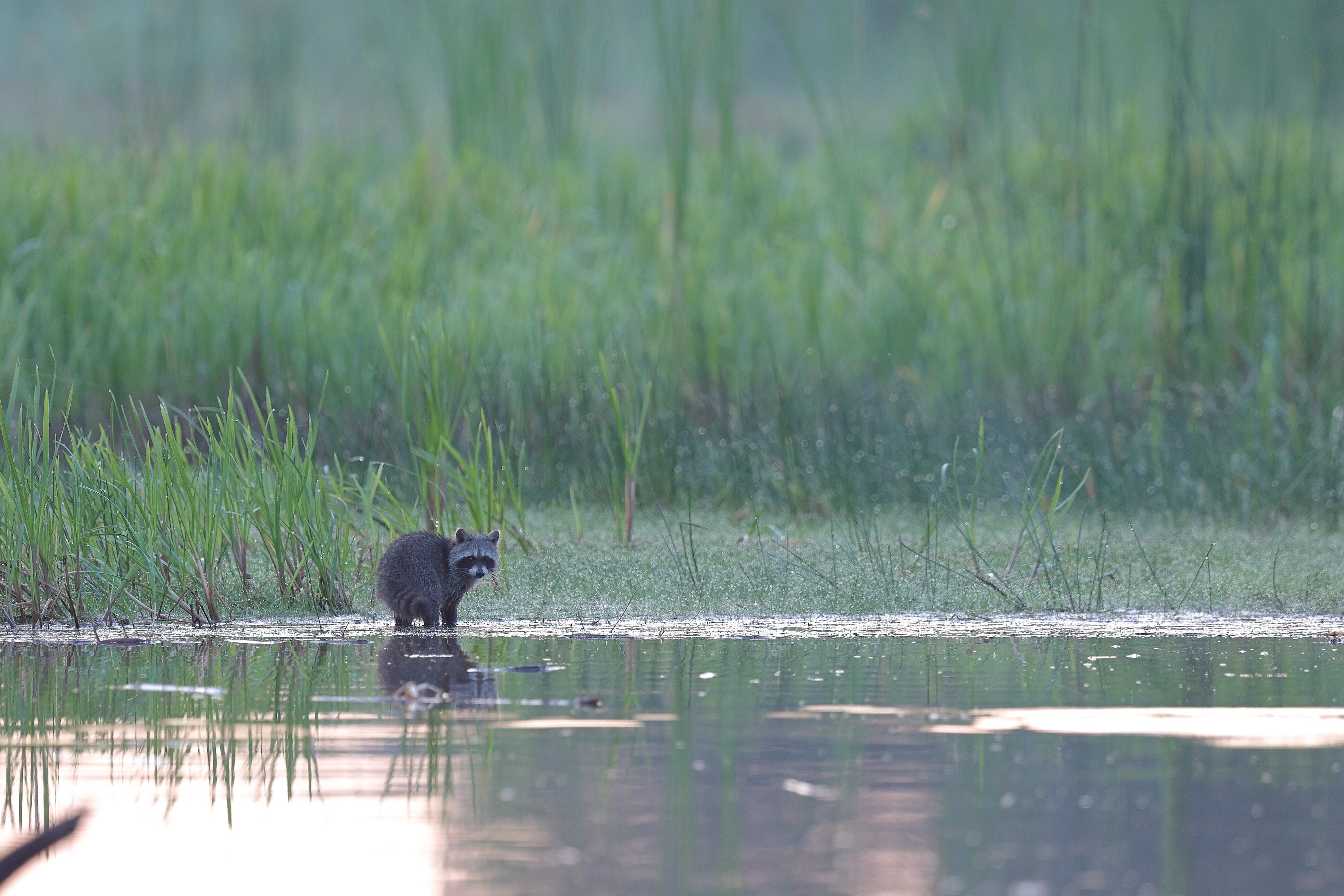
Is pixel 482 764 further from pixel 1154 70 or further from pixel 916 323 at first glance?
pixel 1154 70

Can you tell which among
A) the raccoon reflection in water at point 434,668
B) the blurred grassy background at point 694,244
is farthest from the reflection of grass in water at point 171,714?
the blurred grassy background at point 694,244

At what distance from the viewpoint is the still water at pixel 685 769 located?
3422 millimetres

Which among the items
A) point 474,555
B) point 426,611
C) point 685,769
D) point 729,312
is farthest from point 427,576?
point 729,312

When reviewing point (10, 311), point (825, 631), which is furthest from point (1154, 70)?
point (825, 631)

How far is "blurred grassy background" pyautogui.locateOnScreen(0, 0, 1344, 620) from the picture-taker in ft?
34.0

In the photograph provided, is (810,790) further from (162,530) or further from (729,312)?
(729,312)

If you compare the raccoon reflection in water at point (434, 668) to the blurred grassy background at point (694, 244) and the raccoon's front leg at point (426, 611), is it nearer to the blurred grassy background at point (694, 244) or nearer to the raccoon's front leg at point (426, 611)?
the raccoon's front leg at point (426, 611)

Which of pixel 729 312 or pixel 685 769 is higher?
pixel 729 312

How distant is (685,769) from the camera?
419cm

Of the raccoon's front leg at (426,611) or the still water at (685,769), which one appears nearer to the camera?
the still water at (685,769)

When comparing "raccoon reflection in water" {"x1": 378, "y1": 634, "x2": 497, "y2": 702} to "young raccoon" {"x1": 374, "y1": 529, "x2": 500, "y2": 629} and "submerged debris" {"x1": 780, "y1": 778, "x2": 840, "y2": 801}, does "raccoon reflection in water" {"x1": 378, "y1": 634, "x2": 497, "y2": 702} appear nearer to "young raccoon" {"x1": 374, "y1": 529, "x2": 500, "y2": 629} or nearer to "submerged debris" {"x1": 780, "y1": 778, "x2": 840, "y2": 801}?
"young raccoon" {"x1": 374, "y1": 529, "x2": 500, "y2": 629}

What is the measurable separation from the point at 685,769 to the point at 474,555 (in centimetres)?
294

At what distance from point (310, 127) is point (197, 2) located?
1734 millimetres

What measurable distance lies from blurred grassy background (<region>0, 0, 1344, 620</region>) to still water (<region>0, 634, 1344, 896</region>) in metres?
1.98
